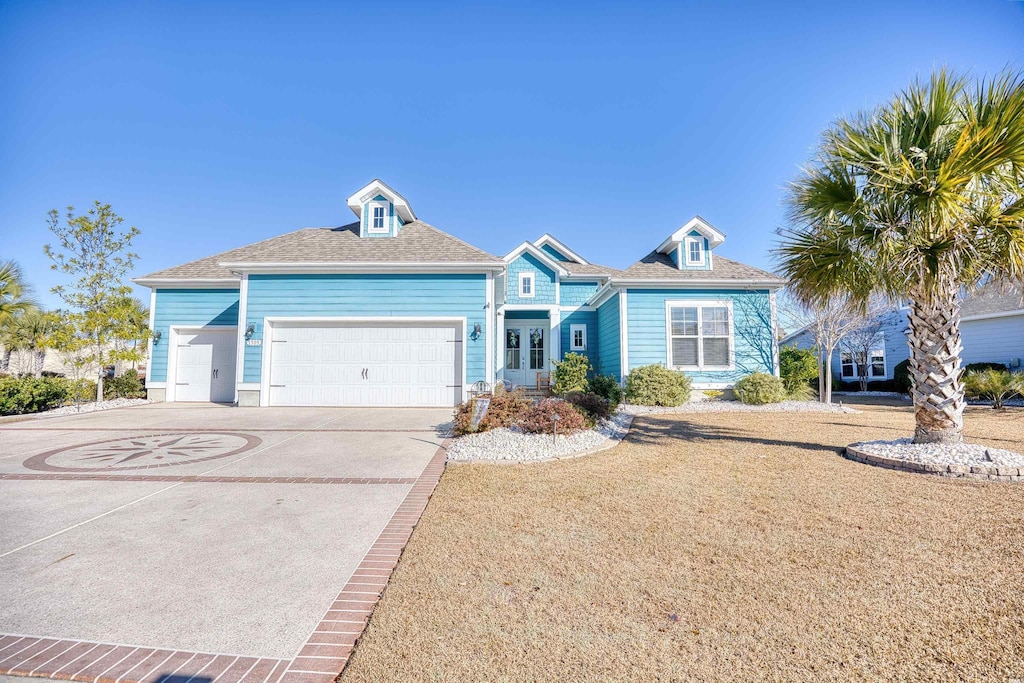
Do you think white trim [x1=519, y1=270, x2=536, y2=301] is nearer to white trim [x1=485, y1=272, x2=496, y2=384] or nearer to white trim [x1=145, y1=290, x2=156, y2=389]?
white trim [x1=485, y1=272, x2=496, y2=384]

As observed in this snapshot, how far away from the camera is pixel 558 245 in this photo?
21.2 m

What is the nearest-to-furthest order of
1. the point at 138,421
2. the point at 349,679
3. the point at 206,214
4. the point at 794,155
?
the point at 349,679
the point at 794,155
the point at 138,421
the point at 206,214

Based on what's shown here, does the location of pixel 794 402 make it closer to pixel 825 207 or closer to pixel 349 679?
pixel 825 207

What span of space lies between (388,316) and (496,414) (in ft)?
21.2

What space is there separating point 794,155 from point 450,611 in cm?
850

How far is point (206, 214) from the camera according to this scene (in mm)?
17094

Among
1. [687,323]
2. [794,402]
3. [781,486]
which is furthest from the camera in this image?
[687,323]

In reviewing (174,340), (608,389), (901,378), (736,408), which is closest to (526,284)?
(608,389)

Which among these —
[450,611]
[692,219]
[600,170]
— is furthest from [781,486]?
[600,170]

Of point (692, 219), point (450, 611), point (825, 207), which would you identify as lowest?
point (450, 611)

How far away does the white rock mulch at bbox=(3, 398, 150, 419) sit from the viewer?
1175 cm

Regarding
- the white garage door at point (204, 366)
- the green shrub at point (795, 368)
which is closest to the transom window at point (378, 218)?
the white garage door at point (204, 366)

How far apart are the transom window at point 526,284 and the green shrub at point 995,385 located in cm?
A: 1439

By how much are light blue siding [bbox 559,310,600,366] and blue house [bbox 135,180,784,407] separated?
113 inches
